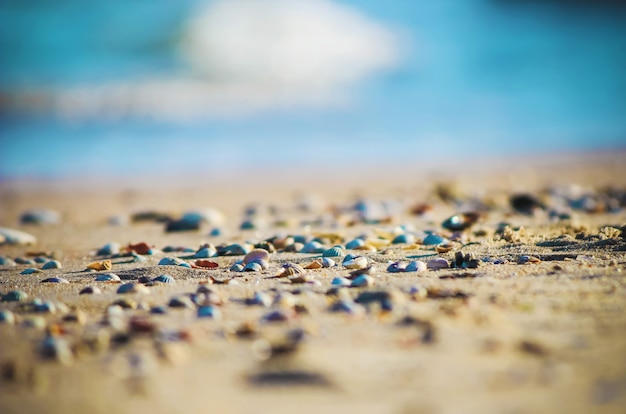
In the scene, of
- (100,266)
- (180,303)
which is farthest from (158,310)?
(100,266)

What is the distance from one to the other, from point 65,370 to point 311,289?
119 cm

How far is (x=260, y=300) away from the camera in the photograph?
254 centimetres

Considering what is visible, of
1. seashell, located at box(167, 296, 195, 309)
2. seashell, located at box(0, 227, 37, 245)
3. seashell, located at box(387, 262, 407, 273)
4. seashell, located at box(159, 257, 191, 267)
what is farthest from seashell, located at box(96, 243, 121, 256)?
seashell, located at box(387, 262, 407, 273)

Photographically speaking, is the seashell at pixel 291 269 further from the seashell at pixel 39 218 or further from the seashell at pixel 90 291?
the seashell at pixel 39 218

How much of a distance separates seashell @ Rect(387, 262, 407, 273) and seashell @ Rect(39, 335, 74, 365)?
5.41 ft

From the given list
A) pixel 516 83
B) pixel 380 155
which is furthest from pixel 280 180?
pixel 516 83

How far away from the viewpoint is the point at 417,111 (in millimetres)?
17828

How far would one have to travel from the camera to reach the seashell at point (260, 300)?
8.32 feet

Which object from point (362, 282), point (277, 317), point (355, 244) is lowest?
point (277, 317)

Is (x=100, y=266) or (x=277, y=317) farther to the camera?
(x=100, y=266)

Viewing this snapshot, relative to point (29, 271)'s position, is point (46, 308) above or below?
below

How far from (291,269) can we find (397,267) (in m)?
0.56

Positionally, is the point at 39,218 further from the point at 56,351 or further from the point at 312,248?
the point at 56,351

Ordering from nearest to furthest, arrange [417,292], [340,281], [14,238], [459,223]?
[417,292] < [340,281] < [459,223] < [14,238]
